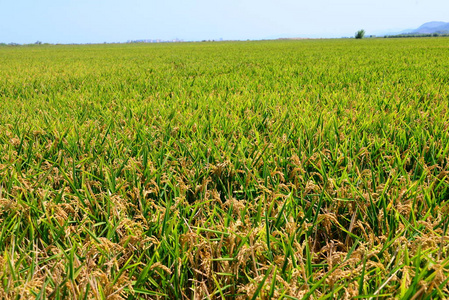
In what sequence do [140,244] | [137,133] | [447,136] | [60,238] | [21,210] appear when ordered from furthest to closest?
[137,133]
[447,136]
[21,210]
[60,238]
[140,244]

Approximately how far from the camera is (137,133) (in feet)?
6.59

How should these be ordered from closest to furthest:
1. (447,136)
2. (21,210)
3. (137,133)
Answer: (21,210), (447,136), (137,133)

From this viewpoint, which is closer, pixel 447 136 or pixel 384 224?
pixel 384 224

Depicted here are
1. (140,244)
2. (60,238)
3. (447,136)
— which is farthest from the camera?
(447,136)

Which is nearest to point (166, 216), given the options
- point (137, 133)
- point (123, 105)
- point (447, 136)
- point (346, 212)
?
point (346, 212)

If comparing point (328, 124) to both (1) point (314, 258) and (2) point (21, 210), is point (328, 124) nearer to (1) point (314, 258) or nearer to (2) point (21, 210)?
(1) point (314, 258)

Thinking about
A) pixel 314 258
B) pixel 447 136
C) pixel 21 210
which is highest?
pixel 447 136

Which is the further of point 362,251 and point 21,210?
point 21,210

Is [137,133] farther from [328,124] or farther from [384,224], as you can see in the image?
[384,224]

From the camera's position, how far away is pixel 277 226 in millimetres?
1063

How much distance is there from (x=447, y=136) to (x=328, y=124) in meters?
0.67

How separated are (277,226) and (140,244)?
466 mm

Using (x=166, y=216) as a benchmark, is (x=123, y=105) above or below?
above

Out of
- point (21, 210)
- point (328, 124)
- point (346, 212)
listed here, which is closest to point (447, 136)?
point (328, 124)
